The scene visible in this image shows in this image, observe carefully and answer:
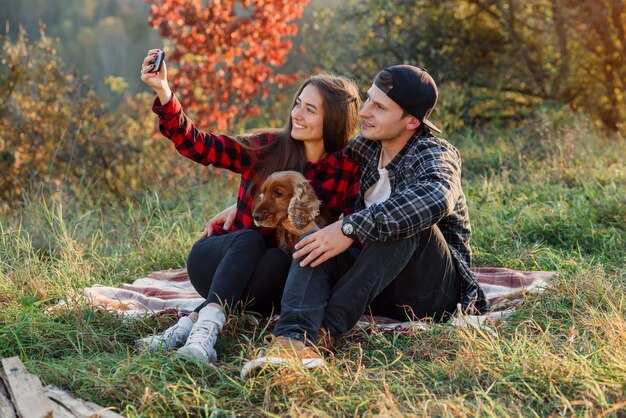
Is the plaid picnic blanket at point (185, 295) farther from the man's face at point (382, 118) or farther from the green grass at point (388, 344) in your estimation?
the man's face at point (382, 118)

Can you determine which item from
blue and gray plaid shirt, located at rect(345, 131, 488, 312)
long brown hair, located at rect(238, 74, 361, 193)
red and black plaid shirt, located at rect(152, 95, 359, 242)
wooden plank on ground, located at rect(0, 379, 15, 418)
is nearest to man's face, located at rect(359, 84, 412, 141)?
blue and gray plaid shirt, located at rect(345, 131, 488, 312)

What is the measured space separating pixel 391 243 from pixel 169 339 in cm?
99

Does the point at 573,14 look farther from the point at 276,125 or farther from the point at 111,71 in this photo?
the point at 111,71

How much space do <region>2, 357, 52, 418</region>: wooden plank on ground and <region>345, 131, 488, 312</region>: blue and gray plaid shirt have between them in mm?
1303

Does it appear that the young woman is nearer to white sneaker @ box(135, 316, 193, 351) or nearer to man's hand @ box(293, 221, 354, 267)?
white sneaker @ box(135, 316, 193, 351)

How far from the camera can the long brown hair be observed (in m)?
3.58

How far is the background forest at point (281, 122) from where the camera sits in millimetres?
2527

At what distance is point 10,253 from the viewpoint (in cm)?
425

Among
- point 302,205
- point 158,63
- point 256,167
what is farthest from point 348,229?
point 158,63

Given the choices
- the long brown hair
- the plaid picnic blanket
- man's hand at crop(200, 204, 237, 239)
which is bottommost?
the plaid picnic blanket

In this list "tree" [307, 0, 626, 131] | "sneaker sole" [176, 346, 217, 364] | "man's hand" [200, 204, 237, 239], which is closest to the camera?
"sneaker sole" [176, 346, 217, 364]

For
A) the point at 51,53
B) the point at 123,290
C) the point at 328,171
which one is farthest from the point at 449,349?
the point at 51,53

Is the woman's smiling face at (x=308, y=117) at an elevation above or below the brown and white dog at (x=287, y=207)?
above

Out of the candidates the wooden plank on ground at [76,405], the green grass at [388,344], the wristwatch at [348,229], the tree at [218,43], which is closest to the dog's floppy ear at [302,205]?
the wristwatch at [348,229]
